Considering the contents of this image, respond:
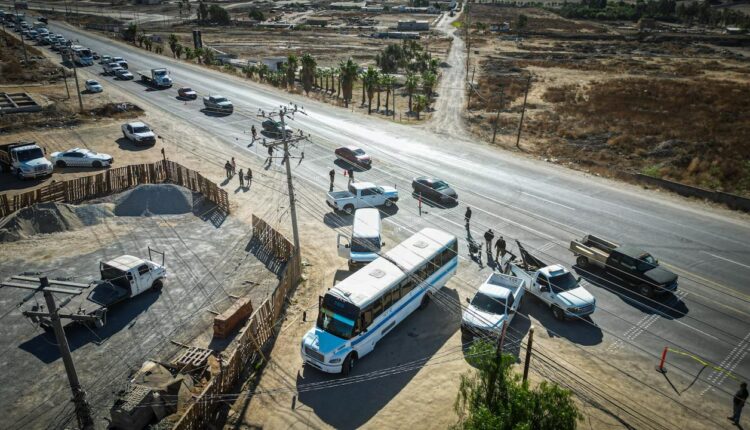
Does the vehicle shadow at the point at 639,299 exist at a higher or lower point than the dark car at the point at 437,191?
lower

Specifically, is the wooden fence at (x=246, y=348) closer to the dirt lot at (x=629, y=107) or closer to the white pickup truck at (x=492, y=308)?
the white pickup truck at (x=492, y=308)

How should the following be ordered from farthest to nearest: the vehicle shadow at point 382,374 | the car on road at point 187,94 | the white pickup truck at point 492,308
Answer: the car on road at point 187,94 < the white pickup truck at point 492,308 < the vehicle shadow at point 382,374

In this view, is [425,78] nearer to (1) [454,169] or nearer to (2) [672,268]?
(1) [454,169]

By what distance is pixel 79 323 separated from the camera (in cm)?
2030

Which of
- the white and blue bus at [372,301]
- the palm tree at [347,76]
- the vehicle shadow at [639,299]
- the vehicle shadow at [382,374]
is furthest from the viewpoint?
the palm tree at [347,76]

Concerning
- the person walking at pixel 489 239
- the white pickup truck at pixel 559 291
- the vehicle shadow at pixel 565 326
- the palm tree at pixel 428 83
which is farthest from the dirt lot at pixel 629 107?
→ the vehicle shadow at pixel 565 326

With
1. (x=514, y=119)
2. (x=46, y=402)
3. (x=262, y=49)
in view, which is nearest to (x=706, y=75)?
(x=514, y=119)

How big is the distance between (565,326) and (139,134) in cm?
4154

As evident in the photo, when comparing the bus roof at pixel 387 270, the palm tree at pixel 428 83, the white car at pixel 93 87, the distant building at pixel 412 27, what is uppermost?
the distant building at pixel 412 27

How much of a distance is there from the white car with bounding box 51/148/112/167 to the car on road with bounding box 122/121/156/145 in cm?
542

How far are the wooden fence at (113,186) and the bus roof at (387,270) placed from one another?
15251mm

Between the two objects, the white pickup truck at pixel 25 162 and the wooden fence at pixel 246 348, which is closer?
the wooden fence at pixel 246 348

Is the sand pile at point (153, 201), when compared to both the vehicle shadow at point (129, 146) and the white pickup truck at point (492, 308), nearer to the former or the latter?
the vehicle shadow at point (129, 146)

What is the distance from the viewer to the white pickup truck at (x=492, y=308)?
19750mm
